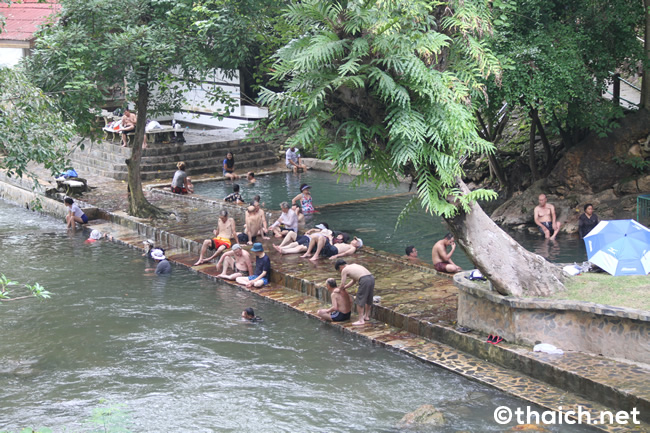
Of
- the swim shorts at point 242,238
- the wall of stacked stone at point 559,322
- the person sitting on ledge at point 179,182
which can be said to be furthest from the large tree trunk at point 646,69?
the person sitting on ledge at point 179,182

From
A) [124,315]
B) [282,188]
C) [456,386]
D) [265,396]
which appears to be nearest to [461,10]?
[456,386]

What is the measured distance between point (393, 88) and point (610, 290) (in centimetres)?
423

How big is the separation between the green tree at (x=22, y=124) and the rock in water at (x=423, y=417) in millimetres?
6762

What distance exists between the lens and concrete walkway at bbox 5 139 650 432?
881 centimetres

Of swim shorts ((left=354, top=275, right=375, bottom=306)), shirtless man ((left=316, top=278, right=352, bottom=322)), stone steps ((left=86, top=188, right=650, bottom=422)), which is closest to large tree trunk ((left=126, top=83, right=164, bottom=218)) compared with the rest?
stone steps ((left=86, top=188, right=650, bottom=422))

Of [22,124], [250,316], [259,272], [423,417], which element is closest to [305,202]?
[259,272]

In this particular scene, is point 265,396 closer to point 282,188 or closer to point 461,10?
point 461,10

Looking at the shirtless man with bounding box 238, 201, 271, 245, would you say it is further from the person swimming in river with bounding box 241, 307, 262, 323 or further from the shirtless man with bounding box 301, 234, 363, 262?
the person swimming in river with bounding box 241, 307, 262, 323

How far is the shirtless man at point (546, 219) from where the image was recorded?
17.4 metres

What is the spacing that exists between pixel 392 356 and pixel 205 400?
2895 millimetres

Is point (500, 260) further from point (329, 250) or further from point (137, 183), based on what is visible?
point (137, 183)

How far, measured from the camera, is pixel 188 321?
502 inches

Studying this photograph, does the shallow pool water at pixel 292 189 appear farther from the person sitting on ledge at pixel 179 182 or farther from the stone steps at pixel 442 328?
the stone steps at pixel 442 328

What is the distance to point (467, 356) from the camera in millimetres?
10445
